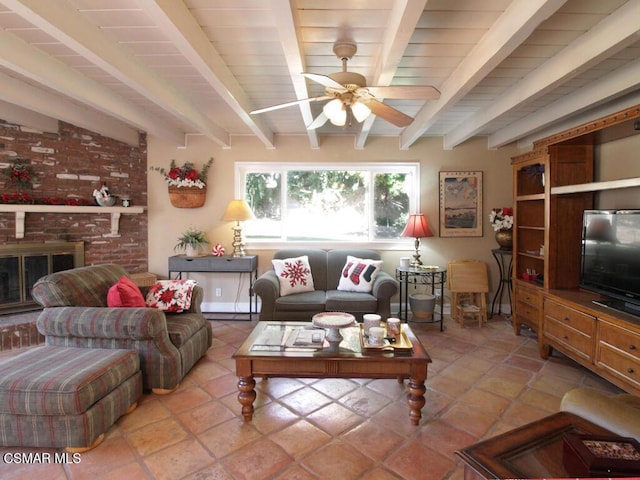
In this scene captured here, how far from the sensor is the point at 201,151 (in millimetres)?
4582

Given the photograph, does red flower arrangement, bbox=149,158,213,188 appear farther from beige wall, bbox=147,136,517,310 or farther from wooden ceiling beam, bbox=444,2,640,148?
wooden ceiling beam, bbox=444,2,640,148

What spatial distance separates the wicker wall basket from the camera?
4414 millimetres

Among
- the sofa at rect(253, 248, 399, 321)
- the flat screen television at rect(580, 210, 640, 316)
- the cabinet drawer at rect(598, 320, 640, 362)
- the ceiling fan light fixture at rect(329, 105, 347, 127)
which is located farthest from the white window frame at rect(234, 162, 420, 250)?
the cabinet drawer at rect(598, 320, 640, 362)

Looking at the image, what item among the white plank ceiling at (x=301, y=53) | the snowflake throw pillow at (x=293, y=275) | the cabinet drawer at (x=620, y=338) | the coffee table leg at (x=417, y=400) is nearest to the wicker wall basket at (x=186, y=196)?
the white plank ceiling at (x=301, y=53)

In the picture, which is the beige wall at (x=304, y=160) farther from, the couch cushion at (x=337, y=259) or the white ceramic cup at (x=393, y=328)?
the white ceramic cup at (x=393, y=328)

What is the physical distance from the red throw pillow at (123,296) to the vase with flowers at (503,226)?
3961 mm

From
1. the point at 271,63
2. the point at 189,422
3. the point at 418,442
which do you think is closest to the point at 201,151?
the point at 271,63

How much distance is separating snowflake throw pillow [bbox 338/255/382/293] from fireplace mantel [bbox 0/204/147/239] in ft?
8.97

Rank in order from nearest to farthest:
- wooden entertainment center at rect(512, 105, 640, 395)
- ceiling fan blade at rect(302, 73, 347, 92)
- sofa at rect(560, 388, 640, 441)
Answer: sofa at rect(560, 388, 640, 441) → ceiling fan blade at rect(302, 73, 347, 92) → wooden entertainment center at rect(512, 105, 640, 395)

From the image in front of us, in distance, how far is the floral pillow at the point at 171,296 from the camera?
2949 mm

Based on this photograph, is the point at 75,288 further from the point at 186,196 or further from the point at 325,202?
the point at 325,202

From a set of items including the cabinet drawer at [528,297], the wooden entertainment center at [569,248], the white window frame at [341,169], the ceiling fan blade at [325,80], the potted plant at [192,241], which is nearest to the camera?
the ceiling fan blade at [325,80]

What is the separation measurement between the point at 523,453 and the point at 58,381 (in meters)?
2.18

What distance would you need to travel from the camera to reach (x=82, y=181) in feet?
13.3
